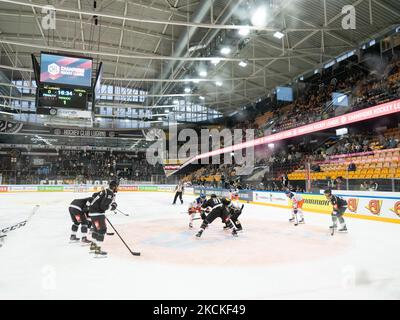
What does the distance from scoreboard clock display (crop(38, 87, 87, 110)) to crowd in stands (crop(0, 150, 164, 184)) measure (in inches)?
714

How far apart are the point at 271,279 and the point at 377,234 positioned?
14.9 ft

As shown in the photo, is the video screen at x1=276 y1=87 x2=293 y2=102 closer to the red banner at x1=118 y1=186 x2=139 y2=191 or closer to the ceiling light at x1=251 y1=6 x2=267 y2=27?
the ceiling light at x1=251 y1=6 x2=267 y2=27

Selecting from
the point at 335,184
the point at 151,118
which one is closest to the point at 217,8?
the point at 335,184

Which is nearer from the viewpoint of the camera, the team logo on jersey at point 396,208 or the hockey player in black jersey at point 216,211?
the hockey player in black jersey at point 216,211

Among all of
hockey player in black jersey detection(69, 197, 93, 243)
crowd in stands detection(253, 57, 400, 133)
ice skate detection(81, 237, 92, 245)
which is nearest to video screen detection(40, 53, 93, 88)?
hockey player in black jersey detection(69, 197, 93, 243)

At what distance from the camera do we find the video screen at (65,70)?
9836 mm

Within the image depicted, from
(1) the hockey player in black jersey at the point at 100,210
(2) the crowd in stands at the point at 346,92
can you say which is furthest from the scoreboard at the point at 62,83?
(2) the crowd in stands at the point at 346,92

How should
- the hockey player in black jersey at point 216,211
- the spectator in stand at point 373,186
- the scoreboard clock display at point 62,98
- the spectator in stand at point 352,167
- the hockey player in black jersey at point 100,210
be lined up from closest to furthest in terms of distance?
the hockey player in black jersey at point 100,210 → the hockey player in black jersey at point 216,211 → the scoreboard clock display at point 62,98 → the spectator in stand at point 373,186 → the spectator in stand at point 352,167

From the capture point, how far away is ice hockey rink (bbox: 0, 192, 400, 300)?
3414 mm

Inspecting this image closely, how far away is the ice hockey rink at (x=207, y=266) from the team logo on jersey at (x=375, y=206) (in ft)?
7.39

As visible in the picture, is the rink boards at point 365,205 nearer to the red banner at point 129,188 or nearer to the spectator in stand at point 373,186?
the spectator in stand at point 373,186

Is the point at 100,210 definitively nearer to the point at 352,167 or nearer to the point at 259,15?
the point at 259,15
